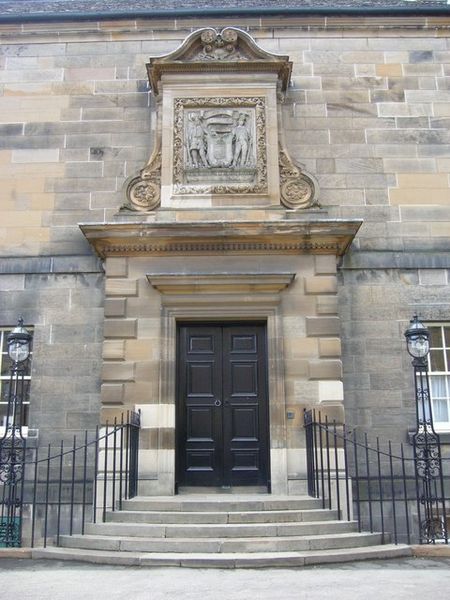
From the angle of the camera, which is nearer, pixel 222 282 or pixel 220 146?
pixel 222 282

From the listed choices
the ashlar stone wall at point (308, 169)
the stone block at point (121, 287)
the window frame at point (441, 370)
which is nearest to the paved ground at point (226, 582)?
the ashlar stone wall at point (308, 169)

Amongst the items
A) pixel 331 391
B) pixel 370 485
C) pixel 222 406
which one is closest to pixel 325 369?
pixel 331 391

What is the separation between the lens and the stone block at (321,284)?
32.4ft

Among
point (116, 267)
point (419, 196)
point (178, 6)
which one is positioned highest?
point (178, 6)

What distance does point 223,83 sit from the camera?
1102 centimetres

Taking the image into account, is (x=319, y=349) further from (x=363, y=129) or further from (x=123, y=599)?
(x=123, y=599)

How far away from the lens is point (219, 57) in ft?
36.2

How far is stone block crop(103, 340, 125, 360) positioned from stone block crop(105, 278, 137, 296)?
749 mm

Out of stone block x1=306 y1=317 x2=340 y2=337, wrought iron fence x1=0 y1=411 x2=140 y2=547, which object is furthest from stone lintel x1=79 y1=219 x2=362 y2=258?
wrought iron fence x1=0 y1=411 x2=140 y2=547

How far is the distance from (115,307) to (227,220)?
222cm

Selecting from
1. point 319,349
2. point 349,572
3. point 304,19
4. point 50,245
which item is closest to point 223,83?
point 304,19

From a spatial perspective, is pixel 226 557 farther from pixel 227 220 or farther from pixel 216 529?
pixel 227 220

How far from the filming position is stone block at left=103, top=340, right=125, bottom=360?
9.67 metres

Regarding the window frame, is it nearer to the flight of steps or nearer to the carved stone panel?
the flight of steps
